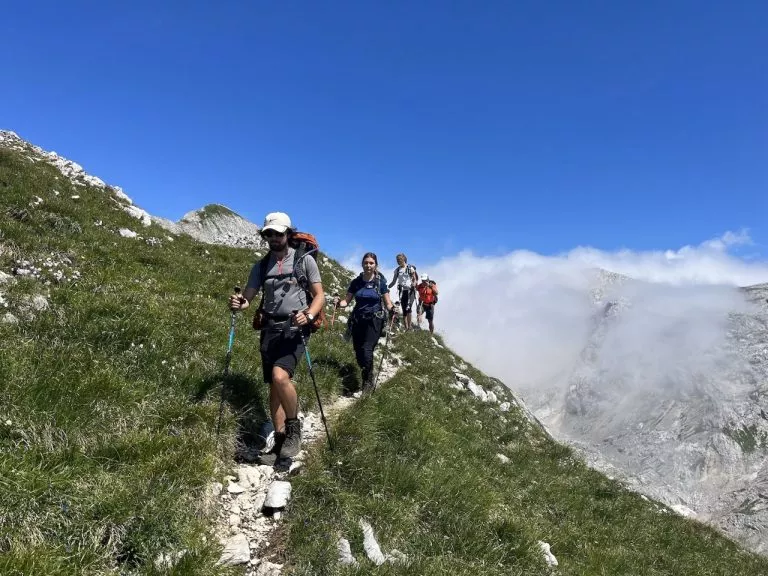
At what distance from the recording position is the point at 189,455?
5.93 m

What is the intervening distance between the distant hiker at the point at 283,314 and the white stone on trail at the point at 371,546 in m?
1.79

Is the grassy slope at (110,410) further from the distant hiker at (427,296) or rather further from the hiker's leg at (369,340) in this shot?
the distant hiker at (427,296)

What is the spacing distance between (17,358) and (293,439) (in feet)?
12.6

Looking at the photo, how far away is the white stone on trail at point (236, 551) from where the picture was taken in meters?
5.09

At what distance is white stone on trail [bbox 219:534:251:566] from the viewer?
16.7 feet

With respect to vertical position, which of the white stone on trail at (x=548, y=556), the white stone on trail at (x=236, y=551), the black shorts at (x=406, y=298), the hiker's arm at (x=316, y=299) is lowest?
the white stone on trail at (x=548, y=556)

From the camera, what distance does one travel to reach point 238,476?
21.7 ft

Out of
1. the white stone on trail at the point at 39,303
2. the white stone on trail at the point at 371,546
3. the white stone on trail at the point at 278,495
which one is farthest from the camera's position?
the white stone on trail at the point at 39,303

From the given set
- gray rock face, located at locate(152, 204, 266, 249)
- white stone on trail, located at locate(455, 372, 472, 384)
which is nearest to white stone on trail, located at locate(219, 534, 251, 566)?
white stone on trail, located at locate(455, 372, 472, 384)

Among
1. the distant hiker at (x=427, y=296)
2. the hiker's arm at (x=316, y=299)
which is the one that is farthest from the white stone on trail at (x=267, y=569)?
the distant hiker at (x=427, y=296)

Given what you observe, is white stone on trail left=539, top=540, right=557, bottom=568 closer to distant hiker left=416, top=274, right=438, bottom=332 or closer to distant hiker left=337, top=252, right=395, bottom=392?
distant hiker left=337, top=252, right=395, bottom=392

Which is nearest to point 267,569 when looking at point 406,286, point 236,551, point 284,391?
point 236,551

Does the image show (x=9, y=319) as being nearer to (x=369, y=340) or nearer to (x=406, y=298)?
(x=369, y=340)

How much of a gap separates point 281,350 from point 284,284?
1.04 meters
